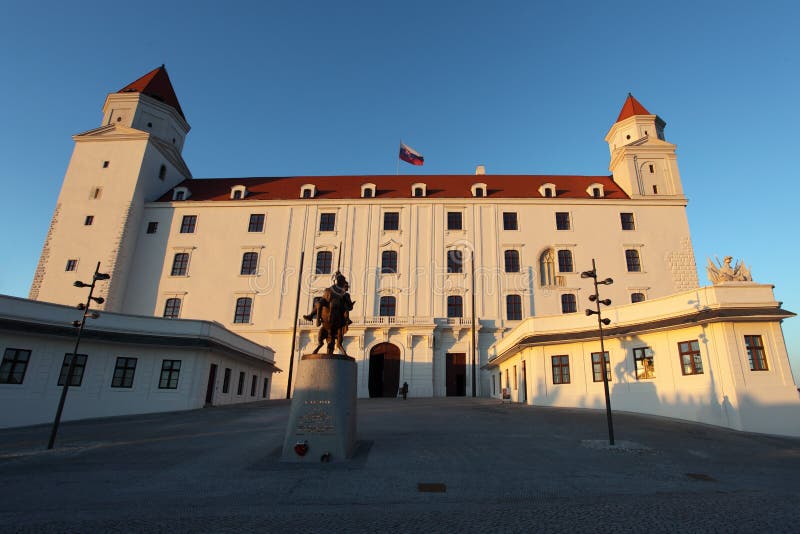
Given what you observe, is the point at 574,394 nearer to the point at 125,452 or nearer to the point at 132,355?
the point at 125,452

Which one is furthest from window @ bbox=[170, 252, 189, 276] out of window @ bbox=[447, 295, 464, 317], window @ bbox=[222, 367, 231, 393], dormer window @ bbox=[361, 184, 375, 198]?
window @ bbox=[447, 295, 464, 317]

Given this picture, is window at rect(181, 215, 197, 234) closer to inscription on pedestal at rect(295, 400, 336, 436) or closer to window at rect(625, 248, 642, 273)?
inscription on pedestal at rect(295, 400, 336, 436)

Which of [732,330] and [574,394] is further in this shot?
[574,394]

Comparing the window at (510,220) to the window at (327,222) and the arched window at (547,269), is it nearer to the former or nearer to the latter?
the arched window at (547,269)

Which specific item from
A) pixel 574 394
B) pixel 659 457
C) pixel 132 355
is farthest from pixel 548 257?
pixel 132 355

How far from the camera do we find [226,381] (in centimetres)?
2800

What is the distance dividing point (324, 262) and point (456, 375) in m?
15.8

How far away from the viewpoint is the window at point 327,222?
43.3 meters

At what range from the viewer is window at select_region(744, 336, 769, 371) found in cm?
1816

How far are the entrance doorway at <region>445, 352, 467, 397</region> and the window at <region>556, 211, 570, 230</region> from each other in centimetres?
1566

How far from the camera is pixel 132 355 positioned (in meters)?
23.7

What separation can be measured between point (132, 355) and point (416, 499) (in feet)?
70.1

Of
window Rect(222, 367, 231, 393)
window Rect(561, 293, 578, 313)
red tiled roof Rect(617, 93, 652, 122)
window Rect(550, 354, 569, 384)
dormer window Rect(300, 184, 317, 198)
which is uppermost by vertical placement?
red tiled roof Rect(617, 93, 652, 122)

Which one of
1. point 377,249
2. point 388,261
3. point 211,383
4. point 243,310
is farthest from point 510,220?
point 211,383
